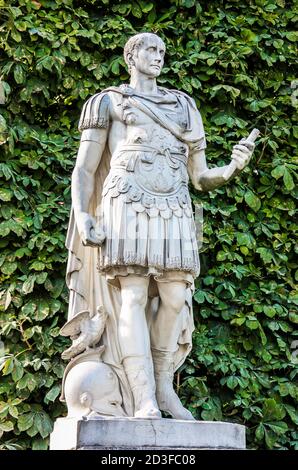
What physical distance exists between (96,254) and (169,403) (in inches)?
35.1

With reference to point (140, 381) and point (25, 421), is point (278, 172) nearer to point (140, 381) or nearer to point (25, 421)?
point (25, 421)

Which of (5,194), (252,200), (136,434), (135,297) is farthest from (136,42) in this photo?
(252,200)

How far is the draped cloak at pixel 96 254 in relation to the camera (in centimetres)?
651

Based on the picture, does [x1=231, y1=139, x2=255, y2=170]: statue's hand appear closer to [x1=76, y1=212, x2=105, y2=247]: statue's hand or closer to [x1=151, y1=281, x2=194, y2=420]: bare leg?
[x1=151, y1=281, x2=194, y2=420]: bare leg

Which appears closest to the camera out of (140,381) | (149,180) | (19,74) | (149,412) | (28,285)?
(149,412)

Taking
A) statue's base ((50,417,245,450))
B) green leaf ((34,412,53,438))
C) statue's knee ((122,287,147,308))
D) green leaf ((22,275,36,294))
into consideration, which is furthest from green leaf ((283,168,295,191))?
statue's base ((50,417,245,450))

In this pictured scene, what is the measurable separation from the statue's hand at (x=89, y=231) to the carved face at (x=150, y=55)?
0.89 meters

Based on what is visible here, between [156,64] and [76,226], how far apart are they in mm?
986

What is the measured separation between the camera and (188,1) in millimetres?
9609

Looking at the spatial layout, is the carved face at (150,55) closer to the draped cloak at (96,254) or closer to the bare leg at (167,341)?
the draped cloak at (96,254)

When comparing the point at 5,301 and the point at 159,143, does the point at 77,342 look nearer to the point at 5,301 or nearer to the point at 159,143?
the point at 159,143

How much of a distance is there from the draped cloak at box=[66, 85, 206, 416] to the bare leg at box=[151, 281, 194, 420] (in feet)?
0.26

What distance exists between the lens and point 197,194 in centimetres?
927

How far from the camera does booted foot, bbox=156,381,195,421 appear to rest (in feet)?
20.8
